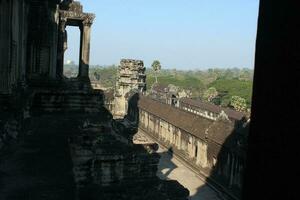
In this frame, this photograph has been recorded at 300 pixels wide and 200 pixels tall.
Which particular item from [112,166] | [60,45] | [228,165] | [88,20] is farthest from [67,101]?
[228,165]

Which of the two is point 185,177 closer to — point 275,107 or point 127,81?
point 127,81

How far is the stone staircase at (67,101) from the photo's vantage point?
468 inches

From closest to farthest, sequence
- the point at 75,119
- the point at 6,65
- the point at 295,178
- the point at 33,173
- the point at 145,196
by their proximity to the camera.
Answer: the point at 295,178, the point at 33,173, the point at 145,196, the point at 6,65, the point at 75,119

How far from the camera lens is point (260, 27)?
179 cm

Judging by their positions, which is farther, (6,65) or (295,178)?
(6,65)

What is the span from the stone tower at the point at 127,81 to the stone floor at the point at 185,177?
630 inches

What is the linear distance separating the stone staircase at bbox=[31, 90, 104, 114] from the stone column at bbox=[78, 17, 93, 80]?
7.72m

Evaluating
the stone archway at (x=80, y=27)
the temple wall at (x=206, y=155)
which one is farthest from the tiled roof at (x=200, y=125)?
the stone archway at (x=80, y=27)

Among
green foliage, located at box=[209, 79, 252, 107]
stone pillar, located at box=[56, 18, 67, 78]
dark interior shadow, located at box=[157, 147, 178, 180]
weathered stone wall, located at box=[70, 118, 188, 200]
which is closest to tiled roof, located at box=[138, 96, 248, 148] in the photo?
dark interior shadow, located at box=[157, 147, 178, 180]

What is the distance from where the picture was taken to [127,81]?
50438 millimetres

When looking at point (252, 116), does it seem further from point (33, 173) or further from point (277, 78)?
point (33, 173)

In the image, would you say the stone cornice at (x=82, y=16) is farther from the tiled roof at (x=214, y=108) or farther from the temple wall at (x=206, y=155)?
the tiled roof at (x=214, y=108)

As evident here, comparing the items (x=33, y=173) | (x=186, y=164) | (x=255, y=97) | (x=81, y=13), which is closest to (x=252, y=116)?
(x=255, y=97)

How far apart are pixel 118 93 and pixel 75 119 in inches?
1538
